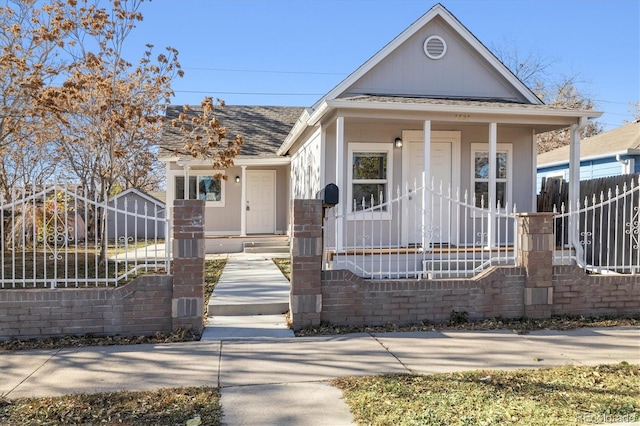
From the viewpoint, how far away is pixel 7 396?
4066mm

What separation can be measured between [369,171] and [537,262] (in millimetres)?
4721

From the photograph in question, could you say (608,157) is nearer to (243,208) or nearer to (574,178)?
(574,178)

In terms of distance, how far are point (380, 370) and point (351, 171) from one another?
594cm

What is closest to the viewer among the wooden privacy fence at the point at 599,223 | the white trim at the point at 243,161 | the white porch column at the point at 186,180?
the wooden privacy fence at the point at 599,223

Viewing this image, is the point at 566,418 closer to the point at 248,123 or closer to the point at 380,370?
the point at 380,370

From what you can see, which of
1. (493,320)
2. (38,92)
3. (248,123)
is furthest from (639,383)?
(248,123)

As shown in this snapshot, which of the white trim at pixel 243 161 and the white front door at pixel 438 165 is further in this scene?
the white trim at pixel 243 161

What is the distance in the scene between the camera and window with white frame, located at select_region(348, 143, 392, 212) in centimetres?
1048

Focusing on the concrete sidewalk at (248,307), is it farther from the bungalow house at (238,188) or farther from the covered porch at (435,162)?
the bungalow house at (238,188)

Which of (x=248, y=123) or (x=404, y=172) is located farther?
(x=248, y=123)

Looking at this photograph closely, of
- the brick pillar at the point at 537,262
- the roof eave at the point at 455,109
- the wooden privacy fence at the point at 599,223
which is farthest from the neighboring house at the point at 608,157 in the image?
the brick pillar at the point at 537,262

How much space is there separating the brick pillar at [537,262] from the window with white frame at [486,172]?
14.2 feet

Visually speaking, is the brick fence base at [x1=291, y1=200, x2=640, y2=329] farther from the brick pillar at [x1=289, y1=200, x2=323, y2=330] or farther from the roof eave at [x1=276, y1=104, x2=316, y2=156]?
the roof eave at [x1=276, y1=104, x2=316, y2=156]

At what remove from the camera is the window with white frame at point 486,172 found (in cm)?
1094
